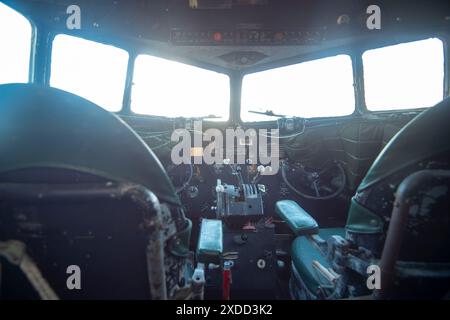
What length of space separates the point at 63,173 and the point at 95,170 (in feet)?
0.29

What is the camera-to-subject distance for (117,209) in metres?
0.70

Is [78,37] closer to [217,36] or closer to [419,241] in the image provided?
[217,36]

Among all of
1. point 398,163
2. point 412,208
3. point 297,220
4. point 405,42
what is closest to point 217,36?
point 405,42

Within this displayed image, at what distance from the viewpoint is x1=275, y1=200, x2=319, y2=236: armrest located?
5.66 ft

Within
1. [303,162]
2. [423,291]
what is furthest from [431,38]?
[423,291]

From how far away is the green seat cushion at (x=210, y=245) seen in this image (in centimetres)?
133

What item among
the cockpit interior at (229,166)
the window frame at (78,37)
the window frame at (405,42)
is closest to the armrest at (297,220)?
the cockpit interior at (229,166)

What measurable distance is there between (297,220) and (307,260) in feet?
0.86

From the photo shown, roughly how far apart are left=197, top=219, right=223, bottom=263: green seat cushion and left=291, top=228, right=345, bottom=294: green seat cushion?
59 cm

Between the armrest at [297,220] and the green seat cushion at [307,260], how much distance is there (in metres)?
0.16

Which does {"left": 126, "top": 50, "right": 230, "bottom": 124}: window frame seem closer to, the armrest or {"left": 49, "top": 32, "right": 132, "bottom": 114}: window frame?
{"left": 49, "top": 32, "right": 132, "bottom": 114}: window frame

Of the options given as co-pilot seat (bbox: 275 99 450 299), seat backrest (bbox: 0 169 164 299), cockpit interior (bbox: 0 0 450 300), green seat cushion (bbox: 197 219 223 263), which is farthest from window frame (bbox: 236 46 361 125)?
seat backrest (bbox: 0 169 164 299)

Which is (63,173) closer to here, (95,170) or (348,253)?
(95,170)

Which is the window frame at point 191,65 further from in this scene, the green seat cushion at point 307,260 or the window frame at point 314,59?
the green seat cushion at point 307,260
